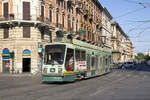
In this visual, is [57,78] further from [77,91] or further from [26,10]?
[26,10]

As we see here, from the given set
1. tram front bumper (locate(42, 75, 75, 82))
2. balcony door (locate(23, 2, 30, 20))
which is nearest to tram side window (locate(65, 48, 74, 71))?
tram front bumper (locate(42, 75, 75, 82))

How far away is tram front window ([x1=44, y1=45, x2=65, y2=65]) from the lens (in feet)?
53.8

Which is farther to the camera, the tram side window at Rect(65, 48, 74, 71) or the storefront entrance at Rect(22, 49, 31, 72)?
the storefront entrance at Rect(22, 49, 31, 72)

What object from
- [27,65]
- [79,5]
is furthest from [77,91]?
[79,5]

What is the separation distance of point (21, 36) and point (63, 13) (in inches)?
415

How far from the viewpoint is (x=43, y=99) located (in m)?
9.62

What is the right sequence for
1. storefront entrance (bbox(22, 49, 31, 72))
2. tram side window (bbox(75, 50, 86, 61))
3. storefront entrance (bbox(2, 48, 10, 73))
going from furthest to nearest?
storefront entrance (bbox(2, 48, 10, 73))
storefront entrance (bbox(22, 49, 31, 72))
tram side window (bbox(75, 50, 86, 61))

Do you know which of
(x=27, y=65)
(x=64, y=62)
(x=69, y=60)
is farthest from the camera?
(x=27, y=65)

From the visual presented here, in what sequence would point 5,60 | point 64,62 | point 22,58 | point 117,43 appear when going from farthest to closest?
1. point 117,43
2. point 5,60
3. point 22,58
4. point 64,62

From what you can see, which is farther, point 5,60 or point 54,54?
point 5,60

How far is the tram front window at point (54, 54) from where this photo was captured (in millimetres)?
16391

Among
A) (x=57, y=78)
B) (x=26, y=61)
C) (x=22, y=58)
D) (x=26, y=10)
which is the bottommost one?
(x=57, y=78)

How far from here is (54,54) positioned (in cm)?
1658

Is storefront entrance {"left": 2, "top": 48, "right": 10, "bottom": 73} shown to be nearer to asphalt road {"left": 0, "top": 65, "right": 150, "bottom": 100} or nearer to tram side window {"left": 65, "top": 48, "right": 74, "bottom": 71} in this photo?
asphalt road {"left": 0, "top": 65, "right": 150, "bottom": 100}
